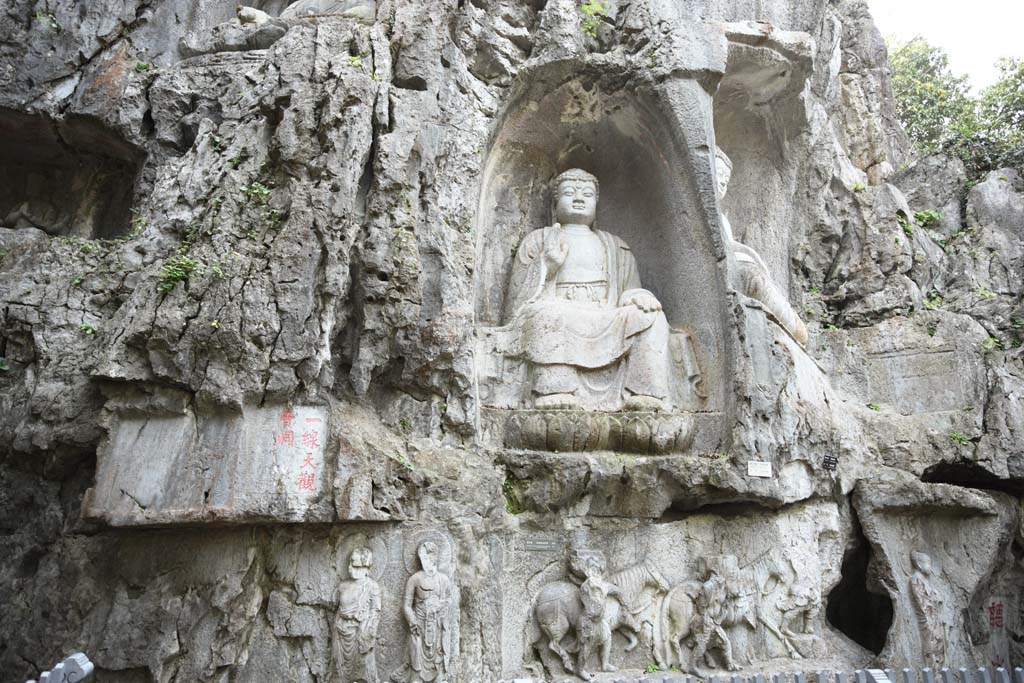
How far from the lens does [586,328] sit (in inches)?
283

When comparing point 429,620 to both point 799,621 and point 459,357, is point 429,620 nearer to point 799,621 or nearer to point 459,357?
point 459,357

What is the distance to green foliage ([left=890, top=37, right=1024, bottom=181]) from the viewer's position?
10.2m

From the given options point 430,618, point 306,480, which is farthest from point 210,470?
point 430,618

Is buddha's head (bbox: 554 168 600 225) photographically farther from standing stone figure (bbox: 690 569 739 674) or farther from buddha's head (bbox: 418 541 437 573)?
buddha's head (bbox: 418 541 437 573)

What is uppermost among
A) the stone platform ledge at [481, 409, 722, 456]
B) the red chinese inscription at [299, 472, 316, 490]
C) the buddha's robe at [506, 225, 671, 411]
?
the buddha's robe at [506, 225, 671, 411]

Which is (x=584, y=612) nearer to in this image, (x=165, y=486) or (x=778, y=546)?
(x=778, y=546)

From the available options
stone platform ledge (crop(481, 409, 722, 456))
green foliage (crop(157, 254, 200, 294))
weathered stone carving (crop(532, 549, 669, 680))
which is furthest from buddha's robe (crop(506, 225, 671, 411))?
green foliage (crop(157, 254, 200, 294))

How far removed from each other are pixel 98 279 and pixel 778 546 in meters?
5.76

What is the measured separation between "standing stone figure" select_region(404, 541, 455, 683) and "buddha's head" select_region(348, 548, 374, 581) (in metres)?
0.30

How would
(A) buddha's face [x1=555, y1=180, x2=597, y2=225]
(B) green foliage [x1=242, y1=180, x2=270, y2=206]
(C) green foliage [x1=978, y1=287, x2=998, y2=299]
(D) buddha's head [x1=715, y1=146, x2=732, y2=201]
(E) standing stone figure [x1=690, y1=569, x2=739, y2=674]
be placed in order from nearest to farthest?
(B) green foliage [x1=242, y1=180, x2=270, y2=206] → (E) standing stone figure [x1=690, y1=569, x2=739, y2=674] → (A) buddha's face [x1=555, y1=180, x2=597, y2=225] → (D) buddha's head [x1=715, y1=146, x2=732, y2=201] → (C) green foliage [x1=978, y1=287, x2=998, y2=299]

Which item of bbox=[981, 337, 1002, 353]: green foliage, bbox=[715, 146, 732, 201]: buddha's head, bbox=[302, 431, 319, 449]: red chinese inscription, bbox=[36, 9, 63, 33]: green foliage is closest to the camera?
bbox=[302, 431, 319, 449]: red chinese inscription

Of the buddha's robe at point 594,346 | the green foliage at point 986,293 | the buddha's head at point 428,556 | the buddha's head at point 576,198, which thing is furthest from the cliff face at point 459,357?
the buddha's head at point 576,198

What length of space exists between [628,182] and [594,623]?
15.6 ft

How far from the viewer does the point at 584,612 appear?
239 inches
